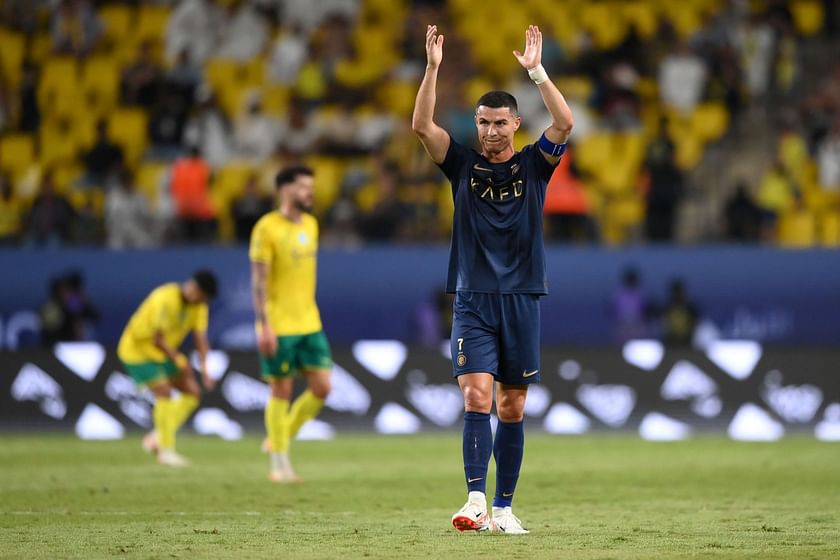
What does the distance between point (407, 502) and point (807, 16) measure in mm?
15219

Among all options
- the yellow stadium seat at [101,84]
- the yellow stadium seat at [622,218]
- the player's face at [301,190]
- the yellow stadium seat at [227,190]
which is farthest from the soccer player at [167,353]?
the yellow stadium seat at [101,84]

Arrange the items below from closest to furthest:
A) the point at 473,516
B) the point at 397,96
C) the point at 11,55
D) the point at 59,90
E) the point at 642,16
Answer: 1. the point at 473,516
2. the point at 397,96
3. the point at 59,90
4. the point at 642,16
5. the point at 11,55

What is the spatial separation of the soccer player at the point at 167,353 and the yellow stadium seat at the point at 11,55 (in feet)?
30.5

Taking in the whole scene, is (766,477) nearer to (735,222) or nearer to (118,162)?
(735,222)

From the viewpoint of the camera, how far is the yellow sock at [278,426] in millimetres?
12477

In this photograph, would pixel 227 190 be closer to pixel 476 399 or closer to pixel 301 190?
pixel 301 190

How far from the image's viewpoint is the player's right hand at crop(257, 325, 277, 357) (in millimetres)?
12305

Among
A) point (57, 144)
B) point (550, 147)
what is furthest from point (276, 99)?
point (550, 147)

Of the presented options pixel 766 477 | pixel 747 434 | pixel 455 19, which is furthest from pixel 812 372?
pixel 455 19

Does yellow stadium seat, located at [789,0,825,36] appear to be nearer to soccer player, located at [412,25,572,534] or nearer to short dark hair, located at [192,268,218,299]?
short dark hair, located at [192,268,218,299]

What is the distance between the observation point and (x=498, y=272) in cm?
852

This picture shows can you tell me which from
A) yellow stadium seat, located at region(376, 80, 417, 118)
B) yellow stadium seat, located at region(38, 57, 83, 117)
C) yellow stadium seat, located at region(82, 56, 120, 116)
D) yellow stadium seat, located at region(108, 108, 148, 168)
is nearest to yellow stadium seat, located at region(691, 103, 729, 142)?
yellow stadium seat, located at region(376, 80, 417, 118)

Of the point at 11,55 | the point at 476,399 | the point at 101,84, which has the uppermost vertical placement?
the point at 11,55

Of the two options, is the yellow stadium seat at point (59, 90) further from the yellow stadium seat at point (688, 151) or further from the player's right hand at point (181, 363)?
the yellow stadium seat at point (688, 151)
